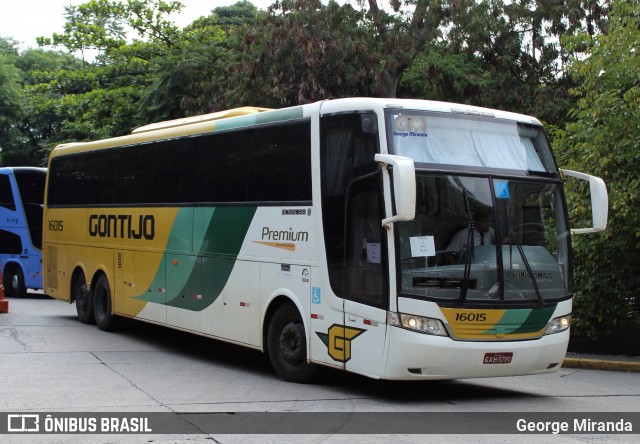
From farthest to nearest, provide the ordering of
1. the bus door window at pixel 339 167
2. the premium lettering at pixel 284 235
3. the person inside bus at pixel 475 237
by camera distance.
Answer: the premium lettering at pixel 284 235 < the bus door window at pixel 339 167 < the person inside bus at pixel 475 237

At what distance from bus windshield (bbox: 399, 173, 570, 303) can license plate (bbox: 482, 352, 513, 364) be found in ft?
1.87

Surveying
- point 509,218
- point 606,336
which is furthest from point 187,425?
point 606,336

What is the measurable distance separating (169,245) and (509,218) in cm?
615

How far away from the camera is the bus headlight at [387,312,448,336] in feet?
29.9

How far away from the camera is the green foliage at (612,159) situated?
1344cm

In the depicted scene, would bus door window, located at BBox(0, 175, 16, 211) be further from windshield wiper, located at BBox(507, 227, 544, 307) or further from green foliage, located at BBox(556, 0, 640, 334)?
windshield wiper, located at BBox(507, 227, 544, 307)

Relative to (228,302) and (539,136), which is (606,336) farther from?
(228,302)

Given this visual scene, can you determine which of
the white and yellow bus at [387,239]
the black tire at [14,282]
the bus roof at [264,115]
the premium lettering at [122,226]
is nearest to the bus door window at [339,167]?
the white and yellow bus at [387,239]

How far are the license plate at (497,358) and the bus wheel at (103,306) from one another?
884 cm

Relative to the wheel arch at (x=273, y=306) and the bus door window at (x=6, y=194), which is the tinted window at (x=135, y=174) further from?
the bus door window at (x=6, y=194)

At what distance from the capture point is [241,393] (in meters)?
10.1

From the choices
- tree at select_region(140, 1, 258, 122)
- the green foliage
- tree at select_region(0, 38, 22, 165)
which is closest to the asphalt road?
the green foliage

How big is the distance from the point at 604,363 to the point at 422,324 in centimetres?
558

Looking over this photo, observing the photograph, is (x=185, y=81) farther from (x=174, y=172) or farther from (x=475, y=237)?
(x=475, y=237)
